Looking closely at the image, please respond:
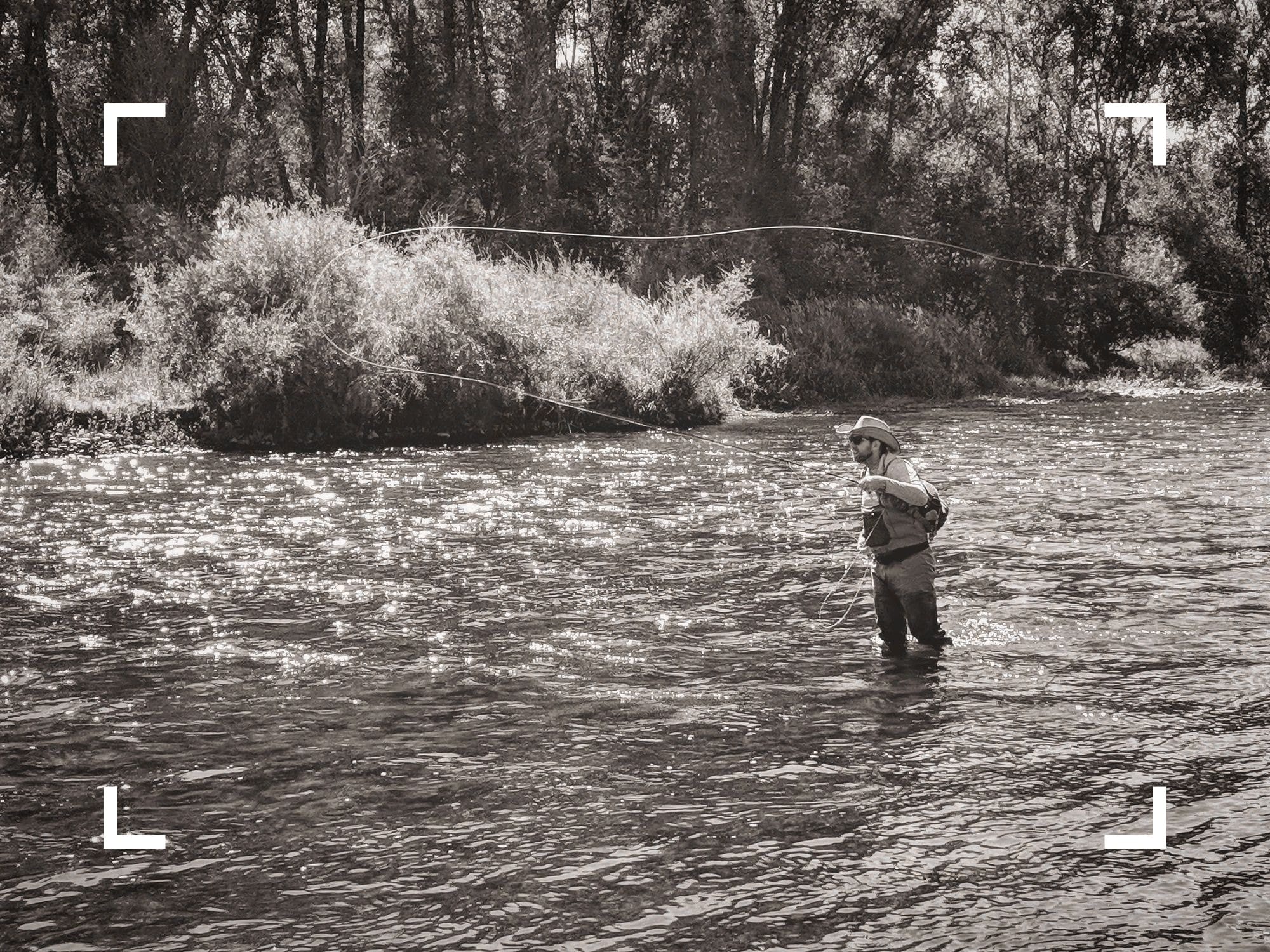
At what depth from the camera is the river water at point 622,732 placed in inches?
243

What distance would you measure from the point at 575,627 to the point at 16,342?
58.8 feet

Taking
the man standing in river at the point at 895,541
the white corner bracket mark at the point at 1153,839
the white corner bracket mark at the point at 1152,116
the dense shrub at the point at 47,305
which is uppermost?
the white corner bracket mark at the point at 1152,116

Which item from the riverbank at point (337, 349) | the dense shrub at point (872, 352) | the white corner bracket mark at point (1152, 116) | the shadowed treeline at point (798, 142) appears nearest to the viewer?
the riverbank at point (337, 349)

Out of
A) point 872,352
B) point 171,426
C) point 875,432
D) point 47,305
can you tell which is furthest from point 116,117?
point 875,432

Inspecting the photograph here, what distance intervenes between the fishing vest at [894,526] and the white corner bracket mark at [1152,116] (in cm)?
3789

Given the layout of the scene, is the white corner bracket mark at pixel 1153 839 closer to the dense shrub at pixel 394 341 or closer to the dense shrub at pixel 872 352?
the dense shrub at pixel 394 341

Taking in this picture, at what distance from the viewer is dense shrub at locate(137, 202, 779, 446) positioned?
2466 cm

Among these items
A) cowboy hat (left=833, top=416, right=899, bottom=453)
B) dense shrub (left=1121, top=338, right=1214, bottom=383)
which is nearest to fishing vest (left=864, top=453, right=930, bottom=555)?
cowboy hat (left=833, top=416, right=899, bottom=453)

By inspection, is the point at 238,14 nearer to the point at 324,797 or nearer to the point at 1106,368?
the point at 1106,368

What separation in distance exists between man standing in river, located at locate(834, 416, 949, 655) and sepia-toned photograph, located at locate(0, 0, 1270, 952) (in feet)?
0.13

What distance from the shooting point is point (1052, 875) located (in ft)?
21.2

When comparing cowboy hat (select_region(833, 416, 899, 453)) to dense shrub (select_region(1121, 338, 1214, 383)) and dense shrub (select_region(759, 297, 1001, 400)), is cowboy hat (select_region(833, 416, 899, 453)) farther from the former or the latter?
dense shrub (select_region(1121, 338, 1214, 383))

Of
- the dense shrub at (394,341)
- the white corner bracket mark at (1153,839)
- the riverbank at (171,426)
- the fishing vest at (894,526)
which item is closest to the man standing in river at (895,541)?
the fishing vest at (894,526)

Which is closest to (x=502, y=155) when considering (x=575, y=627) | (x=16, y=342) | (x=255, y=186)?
(x=255, y=186)
